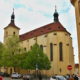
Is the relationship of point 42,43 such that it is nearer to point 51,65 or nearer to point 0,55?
point 51,65

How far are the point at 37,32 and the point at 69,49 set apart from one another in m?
17.3

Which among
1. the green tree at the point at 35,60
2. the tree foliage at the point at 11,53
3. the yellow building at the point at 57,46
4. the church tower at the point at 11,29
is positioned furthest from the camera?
the church tower at the point at 11,29

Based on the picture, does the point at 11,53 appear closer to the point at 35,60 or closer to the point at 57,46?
the point at 35,60

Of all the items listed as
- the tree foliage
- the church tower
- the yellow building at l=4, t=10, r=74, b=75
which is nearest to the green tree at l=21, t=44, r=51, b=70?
the tree foliage

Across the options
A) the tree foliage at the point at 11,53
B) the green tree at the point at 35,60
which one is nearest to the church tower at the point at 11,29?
the tree foliage at the point at 11,53

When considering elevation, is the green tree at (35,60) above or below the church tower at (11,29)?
below

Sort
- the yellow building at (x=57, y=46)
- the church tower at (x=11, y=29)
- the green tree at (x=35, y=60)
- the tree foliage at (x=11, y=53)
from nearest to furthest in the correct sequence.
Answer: the green tree at (x=35, y=60) < the tree foliage at (x=11, y=53) < the yellow building at (x=57, y=46) < the church tower at (x=11, y=29)

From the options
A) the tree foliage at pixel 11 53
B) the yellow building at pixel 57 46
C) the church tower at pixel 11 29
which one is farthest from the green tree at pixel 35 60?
the church tower at pixel 11 29

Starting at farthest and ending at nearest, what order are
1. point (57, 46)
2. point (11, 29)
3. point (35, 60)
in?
point (11, 29) < point (57, 46) < point (35, 60)

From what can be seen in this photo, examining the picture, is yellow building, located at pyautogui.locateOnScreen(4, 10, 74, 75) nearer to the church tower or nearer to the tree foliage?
the tree foliage

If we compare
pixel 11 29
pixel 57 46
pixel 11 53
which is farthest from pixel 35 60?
pixel 11 29

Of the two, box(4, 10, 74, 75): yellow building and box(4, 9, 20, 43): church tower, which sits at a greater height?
box(4, 9, 20, 43): church tower

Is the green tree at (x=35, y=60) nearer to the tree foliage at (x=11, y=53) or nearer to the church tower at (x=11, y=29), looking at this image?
the tree foliage at (x=11, y=53)

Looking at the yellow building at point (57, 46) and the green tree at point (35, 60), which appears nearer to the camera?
the green tree at point (35, 60)
